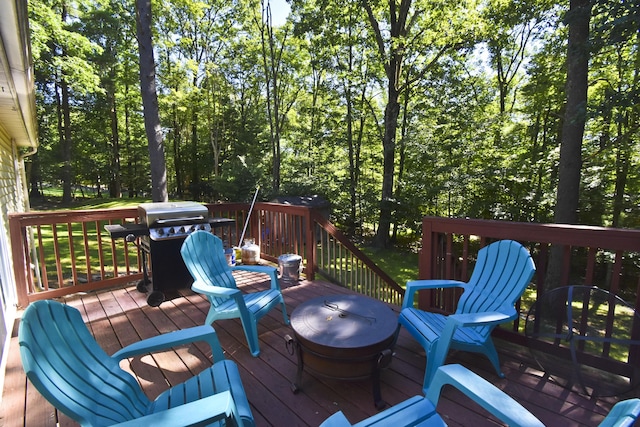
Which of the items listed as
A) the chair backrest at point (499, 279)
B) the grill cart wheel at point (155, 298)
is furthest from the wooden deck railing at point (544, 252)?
the grill cart wheel at point (155, 298)

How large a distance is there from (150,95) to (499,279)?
5540 mm

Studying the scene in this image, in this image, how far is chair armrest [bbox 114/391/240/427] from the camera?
1097 millimetres

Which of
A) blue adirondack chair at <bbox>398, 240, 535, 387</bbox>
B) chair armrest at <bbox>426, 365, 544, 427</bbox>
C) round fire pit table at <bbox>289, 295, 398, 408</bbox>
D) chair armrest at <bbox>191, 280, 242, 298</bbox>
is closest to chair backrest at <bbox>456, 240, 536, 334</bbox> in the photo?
blue adirondack chair at <bbox>398, 240, 535, 387</bbox>

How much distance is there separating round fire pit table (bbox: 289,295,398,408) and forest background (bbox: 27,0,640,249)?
4.22m

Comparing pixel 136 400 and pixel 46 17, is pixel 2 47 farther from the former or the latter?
pixel 46 17

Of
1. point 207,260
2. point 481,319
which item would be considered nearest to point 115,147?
point 207,260

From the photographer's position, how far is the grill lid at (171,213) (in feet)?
10.8

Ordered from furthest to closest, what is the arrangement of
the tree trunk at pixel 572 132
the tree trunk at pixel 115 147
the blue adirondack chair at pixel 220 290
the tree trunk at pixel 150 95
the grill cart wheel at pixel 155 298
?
1. the tree trunk at pixel 115 147
2. the tree trunk at pixel 150 95
3. the tree trunk at pixel 572 132
4. the grill cart wheel at pixel 155 298
5. the blue adirondack chair at pixel 220 290

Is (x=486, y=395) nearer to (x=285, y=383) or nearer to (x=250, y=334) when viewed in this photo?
(x=285, y=383)

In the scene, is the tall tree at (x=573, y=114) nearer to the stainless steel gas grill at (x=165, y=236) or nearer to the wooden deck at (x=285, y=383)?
the wooden deck at (x=285, y=383)

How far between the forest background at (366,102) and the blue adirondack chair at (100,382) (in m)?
5.06

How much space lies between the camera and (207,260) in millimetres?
2994

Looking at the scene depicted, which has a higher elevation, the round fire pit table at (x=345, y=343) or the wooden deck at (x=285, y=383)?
the round fire pit table at (x=345, y=343)

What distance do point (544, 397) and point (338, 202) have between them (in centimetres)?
1036
